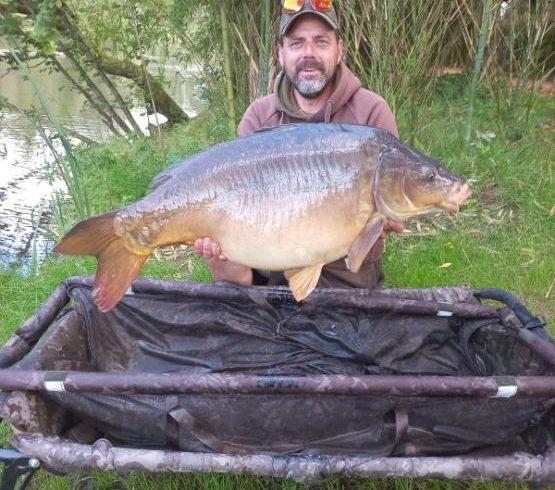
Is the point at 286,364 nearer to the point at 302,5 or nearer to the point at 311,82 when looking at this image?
the point at 311,82

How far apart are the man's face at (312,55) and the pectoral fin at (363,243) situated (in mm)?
684

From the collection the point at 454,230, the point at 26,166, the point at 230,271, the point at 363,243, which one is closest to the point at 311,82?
the point at 230,271

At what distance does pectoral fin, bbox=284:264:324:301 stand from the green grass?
0.43 m

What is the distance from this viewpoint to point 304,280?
140 cm

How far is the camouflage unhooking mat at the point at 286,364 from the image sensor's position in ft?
4.26

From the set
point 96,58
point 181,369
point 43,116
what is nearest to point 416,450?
point 181,369

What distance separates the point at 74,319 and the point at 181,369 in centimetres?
32

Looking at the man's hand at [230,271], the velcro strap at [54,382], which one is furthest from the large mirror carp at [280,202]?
the man's hand at [230,271]

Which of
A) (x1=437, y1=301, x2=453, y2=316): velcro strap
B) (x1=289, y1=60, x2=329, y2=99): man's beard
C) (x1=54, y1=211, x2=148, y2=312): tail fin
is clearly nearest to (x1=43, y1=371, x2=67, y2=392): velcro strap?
(x1=54, y1=211, x2=148, y2=312): tail fin

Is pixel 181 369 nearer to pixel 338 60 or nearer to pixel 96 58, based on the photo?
pixel 338 60

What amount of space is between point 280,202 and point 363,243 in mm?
208

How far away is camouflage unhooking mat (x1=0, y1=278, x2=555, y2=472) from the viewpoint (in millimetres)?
1298

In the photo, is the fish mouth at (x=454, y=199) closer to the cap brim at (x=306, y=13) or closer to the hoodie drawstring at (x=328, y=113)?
the hoodie drawstring at (x=328, y=113)

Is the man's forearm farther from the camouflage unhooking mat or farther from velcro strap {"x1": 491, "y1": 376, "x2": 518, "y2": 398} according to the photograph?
velcro strap {"x1": 491, "y1": 376, "x2": 518, "y2": 398}
